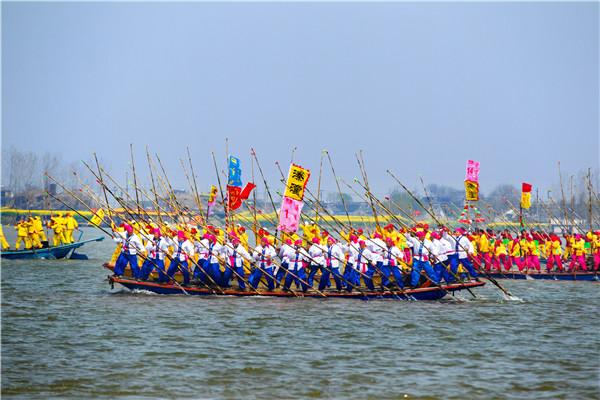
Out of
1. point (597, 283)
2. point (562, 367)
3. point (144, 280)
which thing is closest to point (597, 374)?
point (562, 367)

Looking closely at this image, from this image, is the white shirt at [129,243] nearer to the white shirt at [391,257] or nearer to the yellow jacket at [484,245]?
the white shirt at [391,257]

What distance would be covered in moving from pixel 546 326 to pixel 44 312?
545 inches

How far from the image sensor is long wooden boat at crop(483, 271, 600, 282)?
3528 centimetres

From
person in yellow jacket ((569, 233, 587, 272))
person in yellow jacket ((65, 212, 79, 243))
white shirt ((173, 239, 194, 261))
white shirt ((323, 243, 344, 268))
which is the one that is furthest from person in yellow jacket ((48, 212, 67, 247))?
person in yellow jacket ((569, 233, 587, 272))

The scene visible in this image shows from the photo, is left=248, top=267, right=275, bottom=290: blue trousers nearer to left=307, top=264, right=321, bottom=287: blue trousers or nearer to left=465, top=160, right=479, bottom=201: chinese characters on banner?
left=307, top=264, right=321, bottom=287: blue trousers

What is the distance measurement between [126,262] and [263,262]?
4549mm

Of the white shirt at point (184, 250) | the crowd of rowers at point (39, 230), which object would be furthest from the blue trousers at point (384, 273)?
the crowd of rowers at point (39, 230)

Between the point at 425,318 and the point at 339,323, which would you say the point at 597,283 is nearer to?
the point at 425,318

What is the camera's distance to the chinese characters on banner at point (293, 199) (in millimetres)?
25719

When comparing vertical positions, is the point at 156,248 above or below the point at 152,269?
above

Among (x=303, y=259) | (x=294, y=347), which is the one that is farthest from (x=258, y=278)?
(x=294, y=347)

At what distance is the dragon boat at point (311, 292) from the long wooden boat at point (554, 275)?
9.68 metres

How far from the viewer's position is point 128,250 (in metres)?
28.1

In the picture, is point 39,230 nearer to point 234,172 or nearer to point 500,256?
point 234,172
